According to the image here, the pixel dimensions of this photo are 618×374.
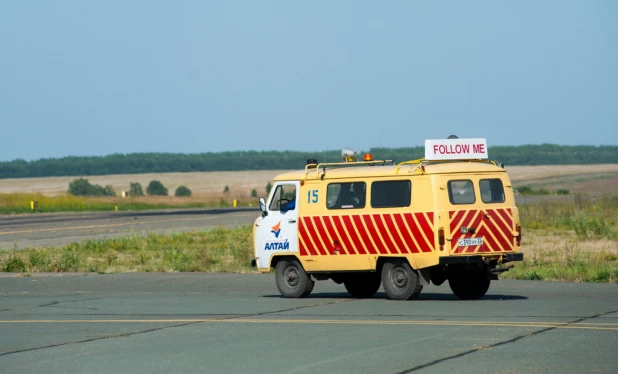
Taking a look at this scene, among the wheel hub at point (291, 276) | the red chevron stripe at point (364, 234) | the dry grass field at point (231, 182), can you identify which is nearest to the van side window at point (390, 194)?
the red chevron stripe at point (364, 234)

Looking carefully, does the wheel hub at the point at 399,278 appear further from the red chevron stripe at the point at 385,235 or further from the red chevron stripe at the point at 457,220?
the red chevron stripe at the point at 457,220

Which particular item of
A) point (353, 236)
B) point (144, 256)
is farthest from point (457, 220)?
point (144, 256)

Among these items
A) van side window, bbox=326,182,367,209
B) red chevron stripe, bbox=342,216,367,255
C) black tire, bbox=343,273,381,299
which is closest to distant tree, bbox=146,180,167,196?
black tire, bbox=343,273,381,299

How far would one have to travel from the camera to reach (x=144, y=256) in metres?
31.8

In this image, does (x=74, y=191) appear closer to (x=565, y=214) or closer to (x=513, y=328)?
(x=565, y=214)

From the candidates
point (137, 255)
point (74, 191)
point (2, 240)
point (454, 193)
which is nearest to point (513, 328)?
point (454, 193)

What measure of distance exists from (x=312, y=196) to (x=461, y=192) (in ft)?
8.59

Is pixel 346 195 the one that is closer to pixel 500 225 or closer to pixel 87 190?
pixel 500 225

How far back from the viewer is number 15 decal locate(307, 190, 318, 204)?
18.5 m

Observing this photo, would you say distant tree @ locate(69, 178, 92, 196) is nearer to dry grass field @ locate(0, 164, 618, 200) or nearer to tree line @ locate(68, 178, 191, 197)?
tree line @ locate(68, 178, 191, 197)

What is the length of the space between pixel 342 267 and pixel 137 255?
1537 cm

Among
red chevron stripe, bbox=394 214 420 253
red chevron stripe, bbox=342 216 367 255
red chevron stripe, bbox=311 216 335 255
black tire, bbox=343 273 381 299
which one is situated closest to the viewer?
red chevron stripe, bbox=394 214 420 253

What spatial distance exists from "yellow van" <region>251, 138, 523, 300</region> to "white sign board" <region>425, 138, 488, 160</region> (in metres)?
0.02

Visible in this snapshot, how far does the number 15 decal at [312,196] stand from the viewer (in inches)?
728
